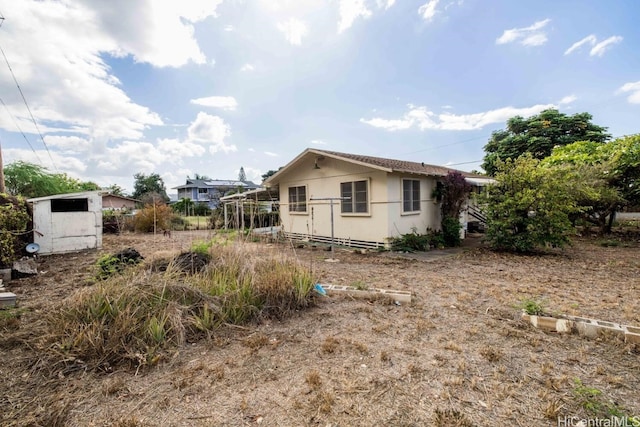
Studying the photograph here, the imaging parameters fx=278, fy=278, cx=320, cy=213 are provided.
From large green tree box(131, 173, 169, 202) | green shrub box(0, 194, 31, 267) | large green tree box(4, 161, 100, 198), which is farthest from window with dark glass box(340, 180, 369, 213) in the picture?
large green tree box(131, 173, 169, 202)

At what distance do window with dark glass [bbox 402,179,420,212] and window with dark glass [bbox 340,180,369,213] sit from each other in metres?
1.28

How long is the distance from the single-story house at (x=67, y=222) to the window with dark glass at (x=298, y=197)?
6.88 m

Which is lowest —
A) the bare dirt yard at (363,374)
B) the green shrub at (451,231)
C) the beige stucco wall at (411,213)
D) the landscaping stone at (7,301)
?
the bare dirt yard at (363,374)

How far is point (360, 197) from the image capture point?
30.9 ft

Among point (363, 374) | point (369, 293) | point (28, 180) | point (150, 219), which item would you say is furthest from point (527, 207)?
point (28, 180)

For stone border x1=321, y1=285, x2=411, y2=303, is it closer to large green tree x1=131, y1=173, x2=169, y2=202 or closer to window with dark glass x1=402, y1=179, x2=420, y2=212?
window with dark glass x1=402, y1=179, x2=420, y2=212

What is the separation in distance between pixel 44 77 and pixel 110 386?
12406 millimetres

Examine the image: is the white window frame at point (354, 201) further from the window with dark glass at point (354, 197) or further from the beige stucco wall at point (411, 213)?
the beige stucco wall at point (411, 213)

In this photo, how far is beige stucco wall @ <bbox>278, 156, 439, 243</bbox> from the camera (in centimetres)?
880

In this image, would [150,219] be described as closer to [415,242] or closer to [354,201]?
[354,201]

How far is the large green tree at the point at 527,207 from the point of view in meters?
7.52

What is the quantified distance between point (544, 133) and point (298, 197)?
2023 cm

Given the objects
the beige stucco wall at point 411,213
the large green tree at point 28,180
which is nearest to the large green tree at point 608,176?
the beige stucco wall at point 411,213

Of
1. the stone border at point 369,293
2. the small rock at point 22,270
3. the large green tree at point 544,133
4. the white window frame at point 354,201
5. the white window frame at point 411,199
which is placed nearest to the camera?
the stone border at point 369,293
